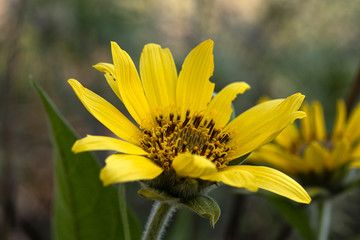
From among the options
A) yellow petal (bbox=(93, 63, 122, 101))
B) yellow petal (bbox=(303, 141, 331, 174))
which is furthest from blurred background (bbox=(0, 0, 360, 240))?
yellow petal (bbox=(93, 63, 122, 101))

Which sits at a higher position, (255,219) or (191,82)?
(191,82)

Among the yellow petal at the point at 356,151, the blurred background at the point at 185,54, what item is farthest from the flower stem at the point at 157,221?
the blurred background at the point at 185,54

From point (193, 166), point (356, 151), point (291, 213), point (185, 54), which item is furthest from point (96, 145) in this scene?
point (185, 54)

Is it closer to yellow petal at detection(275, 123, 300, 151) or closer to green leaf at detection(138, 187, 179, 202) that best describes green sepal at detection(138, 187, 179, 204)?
green leaf at detection(138, 187, 179, 202)

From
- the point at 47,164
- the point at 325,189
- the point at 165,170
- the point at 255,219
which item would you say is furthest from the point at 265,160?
the point at 47,164

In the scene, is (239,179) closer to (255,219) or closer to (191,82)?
(191,82)

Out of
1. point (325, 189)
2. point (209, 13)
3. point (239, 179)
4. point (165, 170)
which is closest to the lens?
point (239, 179)
